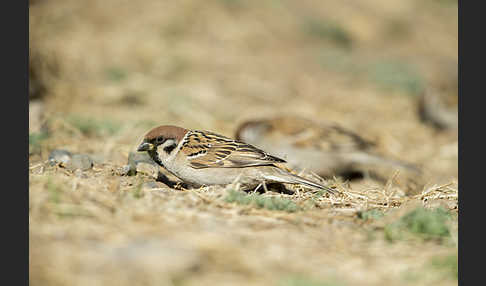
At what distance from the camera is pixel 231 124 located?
887 centimetres

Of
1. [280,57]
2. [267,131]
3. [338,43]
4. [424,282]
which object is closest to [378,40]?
[338,43]

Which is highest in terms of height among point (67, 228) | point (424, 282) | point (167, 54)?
point (167, 54)

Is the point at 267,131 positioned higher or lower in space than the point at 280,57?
lower

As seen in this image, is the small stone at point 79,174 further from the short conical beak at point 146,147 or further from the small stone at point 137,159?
the short conical beak at point 146,147

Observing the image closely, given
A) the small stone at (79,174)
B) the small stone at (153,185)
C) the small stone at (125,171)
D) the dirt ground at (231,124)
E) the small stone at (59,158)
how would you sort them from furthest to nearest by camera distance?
the small stone at (59,158) → the small stone at (125,171) → the small stone at (79,174) → the small stone at (153,185) → the dirt ground at (231,124)

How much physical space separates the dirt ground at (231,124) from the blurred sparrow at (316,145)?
1.82 feet

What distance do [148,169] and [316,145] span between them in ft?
9.83

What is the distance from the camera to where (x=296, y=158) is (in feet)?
23.8

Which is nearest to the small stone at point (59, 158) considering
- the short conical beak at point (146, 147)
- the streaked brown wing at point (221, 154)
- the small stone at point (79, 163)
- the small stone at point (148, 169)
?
the small stone at point (79, 163)


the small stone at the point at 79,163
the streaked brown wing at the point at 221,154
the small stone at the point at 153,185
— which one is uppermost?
the streaked brown wing at the point at 221,154

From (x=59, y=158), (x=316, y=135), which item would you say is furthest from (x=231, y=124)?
(x=59, y=158)

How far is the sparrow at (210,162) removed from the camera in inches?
185

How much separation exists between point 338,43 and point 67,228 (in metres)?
13.0

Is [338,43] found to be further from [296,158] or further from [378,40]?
[296,158]
